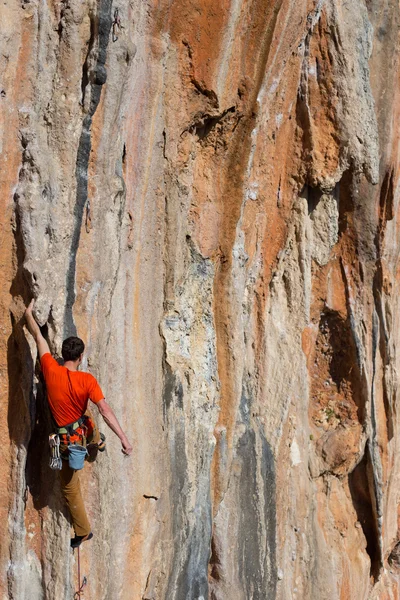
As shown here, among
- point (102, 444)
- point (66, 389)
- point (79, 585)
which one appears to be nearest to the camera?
point (66, 389)

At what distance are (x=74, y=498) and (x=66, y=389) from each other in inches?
35.9

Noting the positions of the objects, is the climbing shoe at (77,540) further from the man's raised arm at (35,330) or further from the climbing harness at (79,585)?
the man's raised arm at (35,330)

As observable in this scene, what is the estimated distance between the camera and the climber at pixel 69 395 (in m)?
4.62

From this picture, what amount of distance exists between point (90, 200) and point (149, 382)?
1676 mm

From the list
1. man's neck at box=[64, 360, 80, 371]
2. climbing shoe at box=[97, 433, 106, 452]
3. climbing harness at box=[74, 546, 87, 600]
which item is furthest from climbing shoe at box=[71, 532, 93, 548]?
man's neck at box=[64, 360, 80, 371]

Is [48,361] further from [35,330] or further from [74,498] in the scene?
[74,498]

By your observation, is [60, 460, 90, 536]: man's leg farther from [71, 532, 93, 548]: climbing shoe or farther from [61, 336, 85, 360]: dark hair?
[61, 336, 85, 360]: dark hair

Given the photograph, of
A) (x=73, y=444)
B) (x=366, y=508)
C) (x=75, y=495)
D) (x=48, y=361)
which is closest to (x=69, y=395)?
(x=48, y=361)

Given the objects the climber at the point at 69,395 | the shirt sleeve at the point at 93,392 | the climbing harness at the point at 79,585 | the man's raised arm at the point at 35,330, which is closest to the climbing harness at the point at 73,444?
the climber at the point at 69,395

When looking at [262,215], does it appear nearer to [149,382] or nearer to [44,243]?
[149,382]

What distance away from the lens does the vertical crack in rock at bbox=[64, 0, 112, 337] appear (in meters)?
4.92

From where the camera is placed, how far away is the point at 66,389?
4.62 metres

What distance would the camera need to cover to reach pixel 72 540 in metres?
5.16

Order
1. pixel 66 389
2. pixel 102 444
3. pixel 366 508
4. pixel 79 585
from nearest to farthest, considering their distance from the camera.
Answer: pixel 66 389
pixel 102 444
pixel 79 585
pixel 366 508
